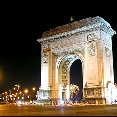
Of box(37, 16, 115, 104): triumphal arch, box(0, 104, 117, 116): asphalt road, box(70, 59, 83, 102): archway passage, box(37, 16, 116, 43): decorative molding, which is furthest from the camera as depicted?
box(70, 59, 83, 102): archway passage

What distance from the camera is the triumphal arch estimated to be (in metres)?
39.5

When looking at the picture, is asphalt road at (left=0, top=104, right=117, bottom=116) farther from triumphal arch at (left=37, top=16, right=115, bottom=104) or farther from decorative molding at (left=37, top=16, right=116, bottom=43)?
decorative molding at (left=37, top=16, right=116, bottom=43)

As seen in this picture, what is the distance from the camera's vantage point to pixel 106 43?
42.7 m

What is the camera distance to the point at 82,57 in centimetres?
4228

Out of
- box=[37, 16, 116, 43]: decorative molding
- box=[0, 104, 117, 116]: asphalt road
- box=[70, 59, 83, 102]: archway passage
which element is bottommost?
box=[0, 104, 117, 116]: asphalt road

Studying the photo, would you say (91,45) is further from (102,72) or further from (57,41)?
(57,41)

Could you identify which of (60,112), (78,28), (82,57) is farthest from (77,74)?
(60,112)

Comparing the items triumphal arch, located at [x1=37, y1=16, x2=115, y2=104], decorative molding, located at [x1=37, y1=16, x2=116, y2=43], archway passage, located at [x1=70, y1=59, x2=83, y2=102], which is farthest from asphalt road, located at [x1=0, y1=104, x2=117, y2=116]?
archway passage, located at [x1=70, y1=59, x2=83, y2=102]

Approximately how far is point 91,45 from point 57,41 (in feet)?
23.6

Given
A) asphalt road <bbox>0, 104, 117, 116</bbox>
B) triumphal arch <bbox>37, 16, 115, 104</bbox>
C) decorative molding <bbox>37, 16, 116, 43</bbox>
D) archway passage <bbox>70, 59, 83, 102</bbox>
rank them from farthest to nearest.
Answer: archway passage <bbox>70, 59, 83, 102</bbox>
decorative molding <bbox>37, 16, 116, 43</bbox>
triumphal arch <bbox>37, 16, 115, 104</bbox>
asphalt road <bbox>0, 104, 117, 116</bbox>

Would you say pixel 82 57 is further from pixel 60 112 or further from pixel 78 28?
pixel 60 112

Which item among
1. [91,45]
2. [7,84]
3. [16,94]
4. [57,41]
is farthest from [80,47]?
[16,94]

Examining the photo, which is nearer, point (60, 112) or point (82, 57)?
point (60, 112)

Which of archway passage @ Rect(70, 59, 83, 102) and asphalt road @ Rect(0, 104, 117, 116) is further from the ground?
archway passage @ Rect(70, 59, 83, 102)
